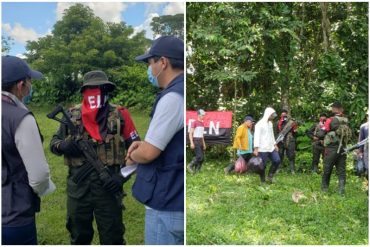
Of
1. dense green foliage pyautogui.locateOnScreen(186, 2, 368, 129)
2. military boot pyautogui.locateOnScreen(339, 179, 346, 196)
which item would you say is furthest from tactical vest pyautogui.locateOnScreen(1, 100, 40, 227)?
military boot pyautogui.locateOnScreen(339, 179, 346, 196)

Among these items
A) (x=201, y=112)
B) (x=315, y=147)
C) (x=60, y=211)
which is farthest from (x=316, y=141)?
(x=60, y=211)

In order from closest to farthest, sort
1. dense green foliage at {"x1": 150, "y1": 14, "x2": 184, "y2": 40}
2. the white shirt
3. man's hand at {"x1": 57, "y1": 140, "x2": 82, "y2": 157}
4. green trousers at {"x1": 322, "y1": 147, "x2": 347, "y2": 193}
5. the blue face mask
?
the white shirt
the blue face mask
man's hand at {"x1": 57, "y1": 140, "x2": 82, "y2": 157}
dense green foliage at {"x1": 150, "y1": 14, "x2": 184, "y2": 40}
green trousers at {"x1": 322, "y1": 147, "x2": 347, "y2": 193}

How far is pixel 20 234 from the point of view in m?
1.84

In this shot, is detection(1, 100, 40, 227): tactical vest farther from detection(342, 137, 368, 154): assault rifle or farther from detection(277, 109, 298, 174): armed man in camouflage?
detection(342, 137, 368, 154): assault rifle

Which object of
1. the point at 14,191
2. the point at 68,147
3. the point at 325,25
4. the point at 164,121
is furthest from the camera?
the point at 325,25

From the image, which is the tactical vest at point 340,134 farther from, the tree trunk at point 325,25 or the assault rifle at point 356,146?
the tree trunk at point 325,25

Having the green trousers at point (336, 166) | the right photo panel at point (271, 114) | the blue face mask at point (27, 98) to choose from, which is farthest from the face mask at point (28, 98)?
the green trousers at point (336, 166)

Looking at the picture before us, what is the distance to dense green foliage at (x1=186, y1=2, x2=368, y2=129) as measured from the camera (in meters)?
2.48

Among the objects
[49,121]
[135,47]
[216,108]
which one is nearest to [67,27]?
[135,47]

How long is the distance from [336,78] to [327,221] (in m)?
0.90

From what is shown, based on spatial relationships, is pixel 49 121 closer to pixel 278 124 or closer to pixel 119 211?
pixel 119 211

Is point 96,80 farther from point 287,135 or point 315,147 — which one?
point 315,147

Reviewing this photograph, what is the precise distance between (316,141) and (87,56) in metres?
1.49

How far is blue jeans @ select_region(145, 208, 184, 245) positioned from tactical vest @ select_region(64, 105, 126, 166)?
15.5 inches
